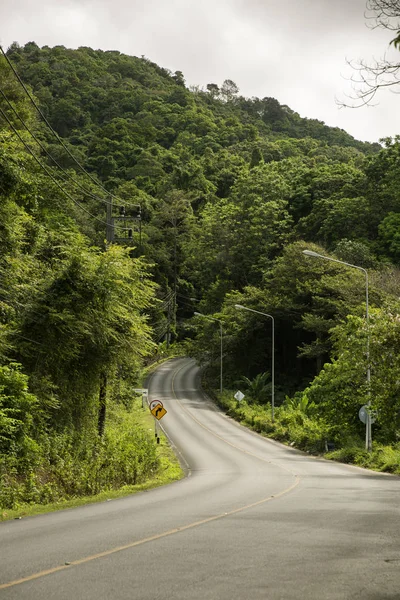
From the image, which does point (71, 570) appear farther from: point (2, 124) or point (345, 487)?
point (2, 124)

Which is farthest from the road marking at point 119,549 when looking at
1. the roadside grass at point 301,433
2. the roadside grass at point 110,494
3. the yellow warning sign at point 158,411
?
the yellow warning sign at point 158,411

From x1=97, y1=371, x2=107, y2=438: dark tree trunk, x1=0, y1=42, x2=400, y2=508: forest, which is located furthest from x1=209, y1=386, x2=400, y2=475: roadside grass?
x1=97, y1=371, x2=107, y2=438: dark tree trunk

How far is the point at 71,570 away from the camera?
6441 millimetres

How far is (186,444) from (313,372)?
2952 centimetres

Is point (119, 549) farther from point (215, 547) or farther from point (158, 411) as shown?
point (158, 411)

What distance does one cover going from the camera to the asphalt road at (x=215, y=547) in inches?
224

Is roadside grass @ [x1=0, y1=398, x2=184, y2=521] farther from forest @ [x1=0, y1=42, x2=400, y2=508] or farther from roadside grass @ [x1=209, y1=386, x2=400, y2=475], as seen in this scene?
roadside grass @ [x1=209, y1=386, x2=400, y2=475]

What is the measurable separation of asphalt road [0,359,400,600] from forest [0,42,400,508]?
5.07 meters

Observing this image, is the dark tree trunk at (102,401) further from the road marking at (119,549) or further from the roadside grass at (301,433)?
the road marking at (119,549)

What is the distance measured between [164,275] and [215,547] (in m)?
83.8

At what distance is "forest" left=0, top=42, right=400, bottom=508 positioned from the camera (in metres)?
22.0

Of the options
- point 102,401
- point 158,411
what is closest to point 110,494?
point 102,401

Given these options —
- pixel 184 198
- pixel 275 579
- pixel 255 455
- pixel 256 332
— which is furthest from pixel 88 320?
pixel 184 198

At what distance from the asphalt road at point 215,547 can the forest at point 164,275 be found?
5073 mm
